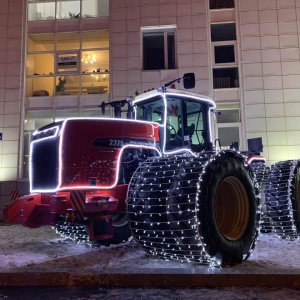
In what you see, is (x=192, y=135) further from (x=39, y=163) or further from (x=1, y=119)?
(x=1, y=119)

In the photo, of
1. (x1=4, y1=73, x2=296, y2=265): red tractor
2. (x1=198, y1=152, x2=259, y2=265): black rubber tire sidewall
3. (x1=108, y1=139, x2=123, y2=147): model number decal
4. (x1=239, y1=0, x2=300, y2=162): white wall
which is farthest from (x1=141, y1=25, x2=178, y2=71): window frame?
(x1=198, y1=152, x2=259, y2=265): black rubber tire sidewall

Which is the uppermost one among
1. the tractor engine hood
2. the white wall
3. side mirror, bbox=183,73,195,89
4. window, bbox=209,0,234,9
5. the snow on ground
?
window, bbox=209,0,234,9

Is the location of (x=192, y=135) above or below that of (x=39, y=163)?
above

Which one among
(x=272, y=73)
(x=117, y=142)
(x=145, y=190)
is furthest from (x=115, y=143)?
(x=272, y=73)

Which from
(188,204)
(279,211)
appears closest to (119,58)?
(279,211)

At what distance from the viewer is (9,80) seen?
14.8 meters

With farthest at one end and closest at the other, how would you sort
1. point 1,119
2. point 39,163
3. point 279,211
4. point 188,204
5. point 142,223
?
point 1,119, point 279,211, point 39,163, point 142,223, point 188,204

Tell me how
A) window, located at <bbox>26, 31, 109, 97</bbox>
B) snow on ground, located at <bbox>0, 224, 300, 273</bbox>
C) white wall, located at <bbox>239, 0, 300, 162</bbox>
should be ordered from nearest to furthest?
snow on ground, located at <bbox>0, 224, 300, 273</bbox>, white wall, located at <bbox>239, 0, 300, 162</bbox>, window, located at <bbox>26, 31, 109, 97</bbox>

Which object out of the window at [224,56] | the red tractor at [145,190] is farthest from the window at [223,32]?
the red tractor at [145,190]

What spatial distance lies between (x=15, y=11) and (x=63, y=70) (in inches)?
122

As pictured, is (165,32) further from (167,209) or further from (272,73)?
(167,209)

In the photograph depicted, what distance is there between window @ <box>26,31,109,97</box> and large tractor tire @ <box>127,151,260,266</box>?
9960mm

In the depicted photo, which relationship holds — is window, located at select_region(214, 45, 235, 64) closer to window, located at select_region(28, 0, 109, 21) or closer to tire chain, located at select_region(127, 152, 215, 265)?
window, located at select_region(28, 0, 109, 21)

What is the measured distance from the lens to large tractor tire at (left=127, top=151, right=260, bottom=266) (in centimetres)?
517
